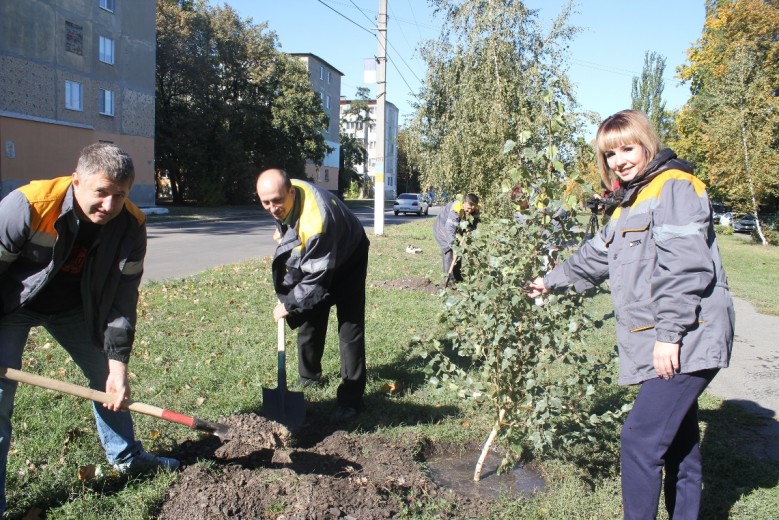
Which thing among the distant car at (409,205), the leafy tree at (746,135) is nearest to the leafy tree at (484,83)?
the leafy tree at (746,135)

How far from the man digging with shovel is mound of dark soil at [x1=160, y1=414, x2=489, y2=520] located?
629 mm

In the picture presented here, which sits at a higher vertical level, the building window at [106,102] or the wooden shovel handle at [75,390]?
the building window at [106,102]

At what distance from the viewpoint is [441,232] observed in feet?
28.3

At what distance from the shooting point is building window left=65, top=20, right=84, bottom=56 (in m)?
27.0

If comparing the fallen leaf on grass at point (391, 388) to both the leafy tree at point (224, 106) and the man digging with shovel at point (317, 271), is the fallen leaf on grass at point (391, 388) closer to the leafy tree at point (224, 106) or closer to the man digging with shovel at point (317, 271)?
the man digging with shovel at point (317, 271)

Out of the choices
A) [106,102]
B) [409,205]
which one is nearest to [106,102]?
[106,102]

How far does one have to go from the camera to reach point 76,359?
3.16m

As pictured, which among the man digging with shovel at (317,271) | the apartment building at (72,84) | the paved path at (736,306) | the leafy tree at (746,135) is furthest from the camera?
the apartment building at (72,84)

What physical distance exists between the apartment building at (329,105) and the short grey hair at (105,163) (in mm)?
53545

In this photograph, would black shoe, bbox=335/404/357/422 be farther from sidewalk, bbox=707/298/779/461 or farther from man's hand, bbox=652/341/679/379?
sidewalk, bbox=707/298/779/461

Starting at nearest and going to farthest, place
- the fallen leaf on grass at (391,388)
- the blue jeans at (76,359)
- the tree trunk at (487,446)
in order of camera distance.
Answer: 1. the blue jeans at (76,359)
2. the tree trunk at (487,446)
3. the fallen leaf on grass at (391,388)

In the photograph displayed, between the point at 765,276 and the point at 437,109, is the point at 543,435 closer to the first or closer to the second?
the point at 437,109

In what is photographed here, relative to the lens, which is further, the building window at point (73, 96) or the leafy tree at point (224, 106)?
the leafy tree at point (224, 106)

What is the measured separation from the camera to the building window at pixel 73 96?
27.4 meters
